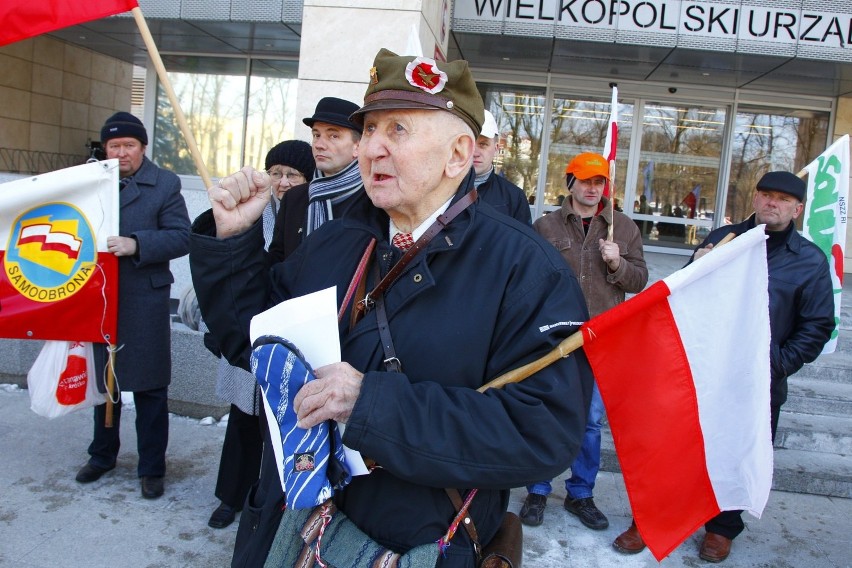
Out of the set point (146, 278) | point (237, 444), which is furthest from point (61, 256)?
point (237, 444)

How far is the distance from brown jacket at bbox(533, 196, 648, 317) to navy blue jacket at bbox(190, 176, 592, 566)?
7.99 ft

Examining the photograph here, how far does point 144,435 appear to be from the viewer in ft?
14.0

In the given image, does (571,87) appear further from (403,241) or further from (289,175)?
(403,241)

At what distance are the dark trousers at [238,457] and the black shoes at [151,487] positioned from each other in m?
0.48

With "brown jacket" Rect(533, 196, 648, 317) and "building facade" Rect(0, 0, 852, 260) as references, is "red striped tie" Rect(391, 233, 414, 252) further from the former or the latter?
"building facade" Rect(0, 0, 852, 260)

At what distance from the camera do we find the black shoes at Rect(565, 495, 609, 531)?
4.17 metres

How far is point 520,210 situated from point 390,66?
98.5 inches

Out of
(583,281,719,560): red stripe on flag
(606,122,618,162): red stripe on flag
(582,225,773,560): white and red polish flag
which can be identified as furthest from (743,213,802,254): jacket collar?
(583,281,719,560): red stripe on flag

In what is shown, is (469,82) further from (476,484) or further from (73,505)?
(73,505)

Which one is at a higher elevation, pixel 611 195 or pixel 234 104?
pixel 234 104

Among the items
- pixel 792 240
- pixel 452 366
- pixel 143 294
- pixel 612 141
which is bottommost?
pixel 143 294

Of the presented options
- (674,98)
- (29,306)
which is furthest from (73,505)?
(674,98)

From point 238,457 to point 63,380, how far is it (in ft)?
3.94

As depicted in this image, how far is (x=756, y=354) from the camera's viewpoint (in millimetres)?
2166
